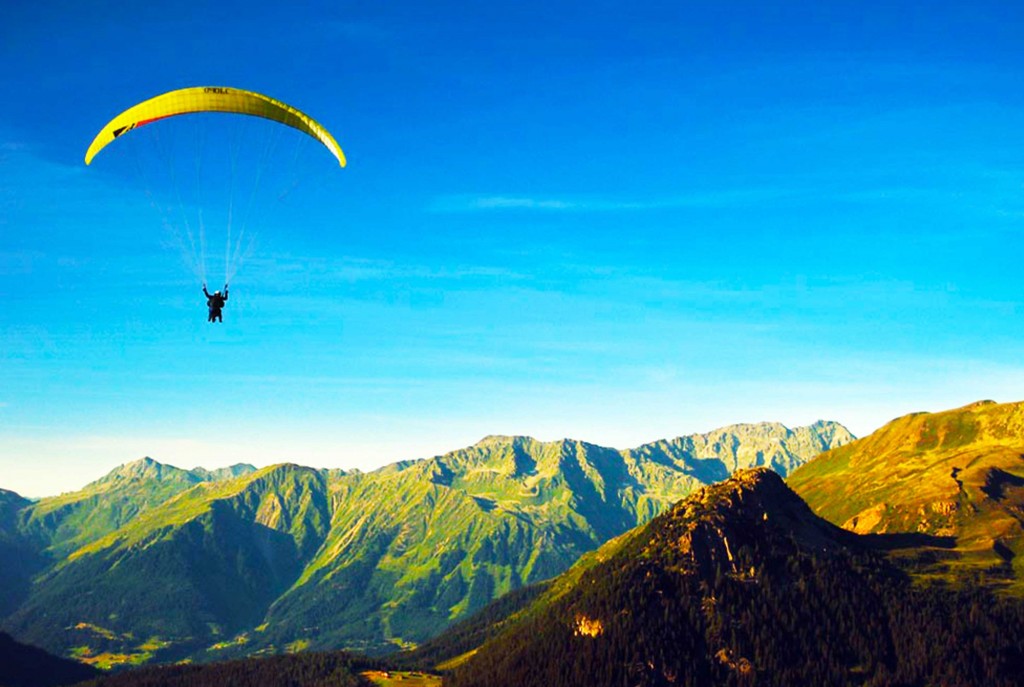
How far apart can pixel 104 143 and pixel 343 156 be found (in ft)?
87.5

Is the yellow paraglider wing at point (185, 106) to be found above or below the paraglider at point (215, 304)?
above

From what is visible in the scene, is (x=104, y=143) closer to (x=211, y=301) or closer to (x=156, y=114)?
(x=156, y=114)

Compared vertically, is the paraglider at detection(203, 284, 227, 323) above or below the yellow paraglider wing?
below

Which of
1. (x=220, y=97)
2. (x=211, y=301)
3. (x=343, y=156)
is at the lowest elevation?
(x=211, y=301)

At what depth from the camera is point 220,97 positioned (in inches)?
3639

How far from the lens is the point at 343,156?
9725 centimetres

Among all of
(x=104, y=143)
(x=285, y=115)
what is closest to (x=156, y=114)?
(x=104, y=143)

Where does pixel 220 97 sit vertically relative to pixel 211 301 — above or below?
above

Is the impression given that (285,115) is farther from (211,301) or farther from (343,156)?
(211,301)

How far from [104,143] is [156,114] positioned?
6926 mm

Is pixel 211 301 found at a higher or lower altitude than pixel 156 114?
lower

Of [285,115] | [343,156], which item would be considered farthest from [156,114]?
[343,156]

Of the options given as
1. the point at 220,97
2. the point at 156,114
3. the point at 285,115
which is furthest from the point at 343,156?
the point at 156,114

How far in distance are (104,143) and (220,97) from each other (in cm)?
1427
